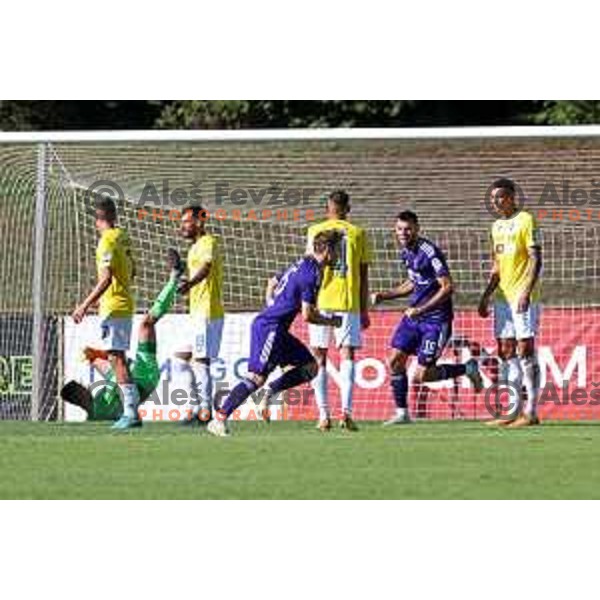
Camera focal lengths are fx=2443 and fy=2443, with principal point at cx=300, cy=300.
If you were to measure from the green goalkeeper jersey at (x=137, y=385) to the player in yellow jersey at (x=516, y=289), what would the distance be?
2.77 metres

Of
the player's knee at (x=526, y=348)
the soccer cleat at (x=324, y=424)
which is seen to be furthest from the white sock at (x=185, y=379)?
the player's knee at (x=526, y=348)

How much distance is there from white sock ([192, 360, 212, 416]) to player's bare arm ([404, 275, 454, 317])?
176 cm

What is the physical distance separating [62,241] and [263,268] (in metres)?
1.72

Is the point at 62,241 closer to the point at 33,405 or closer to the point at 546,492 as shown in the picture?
the point at 33,405

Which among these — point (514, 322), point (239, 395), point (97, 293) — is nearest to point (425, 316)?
point (514, 322)

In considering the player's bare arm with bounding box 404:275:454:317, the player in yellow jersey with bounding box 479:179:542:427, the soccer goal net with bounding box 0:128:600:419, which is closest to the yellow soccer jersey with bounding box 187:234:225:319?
the soccer goal net with bounding box 0:128:600:419

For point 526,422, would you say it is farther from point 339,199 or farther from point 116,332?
point 116,332

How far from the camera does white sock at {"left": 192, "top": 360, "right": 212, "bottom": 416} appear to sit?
19641mm

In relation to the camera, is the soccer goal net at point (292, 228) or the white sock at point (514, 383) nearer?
the white sock at point (514, 383)

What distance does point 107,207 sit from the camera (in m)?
19.8

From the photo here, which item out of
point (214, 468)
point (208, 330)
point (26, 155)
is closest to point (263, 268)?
point (208, 330)

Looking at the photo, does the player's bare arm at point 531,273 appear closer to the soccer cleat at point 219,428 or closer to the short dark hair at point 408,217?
the short dark hair at point 408,217

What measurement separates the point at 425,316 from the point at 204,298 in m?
1.79

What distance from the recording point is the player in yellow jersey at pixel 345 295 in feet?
63.0
